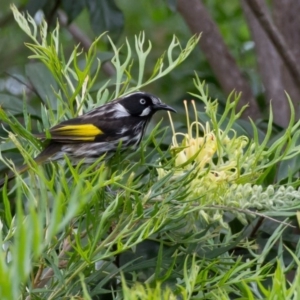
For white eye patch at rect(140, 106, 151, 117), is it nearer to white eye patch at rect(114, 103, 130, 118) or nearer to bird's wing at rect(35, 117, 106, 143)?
white eye patch at rect(114, 103, 130, 118)

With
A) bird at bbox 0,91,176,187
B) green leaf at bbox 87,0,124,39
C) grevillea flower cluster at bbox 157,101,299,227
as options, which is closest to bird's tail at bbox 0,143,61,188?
bird at bbox 0,91,176,187

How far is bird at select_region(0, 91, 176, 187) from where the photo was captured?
1.78m

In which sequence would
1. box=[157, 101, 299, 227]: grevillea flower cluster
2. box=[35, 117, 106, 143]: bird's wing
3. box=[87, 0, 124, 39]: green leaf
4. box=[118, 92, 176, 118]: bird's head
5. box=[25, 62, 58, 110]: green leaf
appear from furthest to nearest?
box=[87, 0, 124, 39]: green leaf → box=[25, 62, 58, 110]: green leaf → box=[118, 92, 176, 118]: bird's head → box=[35, 117, 106, 143]: bird's wing → box=[157, 101, 299, 227]: grevillea flower cluster

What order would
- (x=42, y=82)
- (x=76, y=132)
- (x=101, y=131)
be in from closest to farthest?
(x=76, y=132)
(x=101, y=131)
(x=42, y=82)

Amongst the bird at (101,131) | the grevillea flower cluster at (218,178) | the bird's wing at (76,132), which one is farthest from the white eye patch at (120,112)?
the grevillea flower cluster at (218,178)

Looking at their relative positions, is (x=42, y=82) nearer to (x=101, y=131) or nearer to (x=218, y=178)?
(x=101, y=131)

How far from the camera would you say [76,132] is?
1.92m

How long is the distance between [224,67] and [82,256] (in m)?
2.15

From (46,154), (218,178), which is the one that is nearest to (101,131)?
(46,154)

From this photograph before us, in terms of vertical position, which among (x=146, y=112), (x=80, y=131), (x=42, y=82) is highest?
(x=42, y=82)

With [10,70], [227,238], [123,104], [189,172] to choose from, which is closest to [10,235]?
[189,172]

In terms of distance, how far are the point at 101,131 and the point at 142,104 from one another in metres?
0.20

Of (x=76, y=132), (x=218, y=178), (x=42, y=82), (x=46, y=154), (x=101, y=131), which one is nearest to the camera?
(x=218, y=178)

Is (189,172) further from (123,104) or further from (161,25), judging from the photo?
(161,25)
